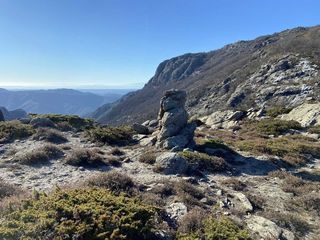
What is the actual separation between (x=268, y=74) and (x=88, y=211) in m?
73.2

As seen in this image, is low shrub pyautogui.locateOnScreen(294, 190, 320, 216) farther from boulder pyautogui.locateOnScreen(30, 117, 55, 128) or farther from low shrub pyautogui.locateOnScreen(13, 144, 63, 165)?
boulder pyautogui.locateOnScreen(30, 117, 55, 128)

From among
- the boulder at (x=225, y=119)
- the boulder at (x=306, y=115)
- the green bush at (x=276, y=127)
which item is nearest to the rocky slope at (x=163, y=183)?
the green bush at (x=276, y=127)

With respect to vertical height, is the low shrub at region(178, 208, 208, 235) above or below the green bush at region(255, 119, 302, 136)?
above

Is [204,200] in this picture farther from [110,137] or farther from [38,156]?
[110,137]

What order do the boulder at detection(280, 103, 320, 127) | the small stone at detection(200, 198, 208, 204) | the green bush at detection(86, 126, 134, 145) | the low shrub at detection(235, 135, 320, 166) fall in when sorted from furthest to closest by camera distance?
the boulder at detection(280, 103, 320, 127), the green bush at detection(86, 126, 134, 145), the low shrub at detection(235, 135, 320, 166), the small stone at detection(200, 198, 208, 204)

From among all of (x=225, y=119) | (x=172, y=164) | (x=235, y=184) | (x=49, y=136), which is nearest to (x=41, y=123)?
(x=49, y=136)

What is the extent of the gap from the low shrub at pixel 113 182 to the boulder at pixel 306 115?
91.6 ft

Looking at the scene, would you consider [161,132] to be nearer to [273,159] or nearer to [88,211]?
[273,159]

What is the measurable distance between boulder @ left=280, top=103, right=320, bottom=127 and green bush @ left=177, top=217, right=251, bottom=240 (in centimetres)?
2908

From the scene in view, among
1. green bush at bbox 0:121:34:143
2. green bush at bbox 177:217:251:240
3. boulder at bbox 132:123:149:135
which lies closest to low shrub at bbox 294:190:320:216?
green bush at bbox 177:217:251:240

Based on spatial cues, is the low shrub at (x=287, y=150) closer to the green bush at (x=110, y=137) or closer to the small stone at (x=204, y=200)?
the green bush at (x=110, y=137)

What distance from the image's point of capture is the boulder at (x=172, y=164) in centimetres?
1603

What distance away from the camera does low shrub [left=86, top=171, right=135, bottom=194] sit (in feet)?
40.5

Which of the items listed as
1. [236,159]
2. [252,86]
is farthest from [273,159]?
[252,86]
